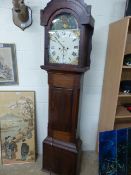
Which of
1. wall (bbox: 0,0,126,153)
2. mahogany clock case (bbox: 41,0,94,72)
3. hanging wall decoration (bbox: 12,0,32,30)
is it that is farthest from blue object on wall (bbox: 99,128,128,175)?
hanging wall decoration (bbox: 12,0,32,30)

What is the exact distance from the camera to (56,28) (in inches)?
52.3

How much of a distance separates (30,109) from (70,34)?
34.8 inches

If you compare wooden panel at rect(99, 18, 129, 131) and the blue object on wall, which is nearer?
wooden panel at rect(99, 18, 129, 131)

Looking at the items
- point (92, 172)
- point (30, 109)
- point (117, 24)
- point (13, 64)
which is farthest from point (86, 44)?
point (92, 172)

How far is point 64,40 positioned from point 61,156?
1.04m

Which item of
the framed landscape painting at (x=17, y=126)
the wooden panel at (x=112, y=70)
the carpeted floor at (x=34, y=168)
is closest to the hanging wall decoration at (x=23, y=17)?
the framed landscape painting at (x=17, y=126)

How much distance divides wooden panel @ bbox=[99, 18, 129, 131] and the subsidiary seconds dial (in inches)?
16.0

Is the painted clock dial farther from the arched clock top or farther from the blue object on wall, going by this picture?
the blue object on wall

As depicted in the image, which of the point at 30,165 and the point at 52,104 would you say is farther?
the point at 30,165

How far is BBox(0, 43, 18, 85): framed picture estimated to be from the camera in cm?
160

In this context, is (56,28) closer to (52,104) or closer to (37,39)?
(37,39)

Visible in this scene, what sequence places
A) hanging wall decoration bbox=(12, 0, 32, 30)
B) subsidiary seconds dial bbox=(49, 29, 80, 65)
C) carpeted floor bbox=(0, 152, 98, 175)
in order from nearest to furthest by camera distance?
subsidiary seconds dial bbox=(49, 29, 80, 65) → hanging wall decoration bbox=(12, 0, 32, 30) → carpeted floor bbox=(0, 152, 98, 175)

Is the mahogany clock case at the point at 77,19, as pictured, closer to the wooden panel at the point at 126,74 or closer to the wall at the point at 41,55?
the wall at the point at 41,55

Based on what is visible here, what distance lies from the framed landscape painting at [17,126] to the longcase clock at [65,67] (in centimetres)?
29
